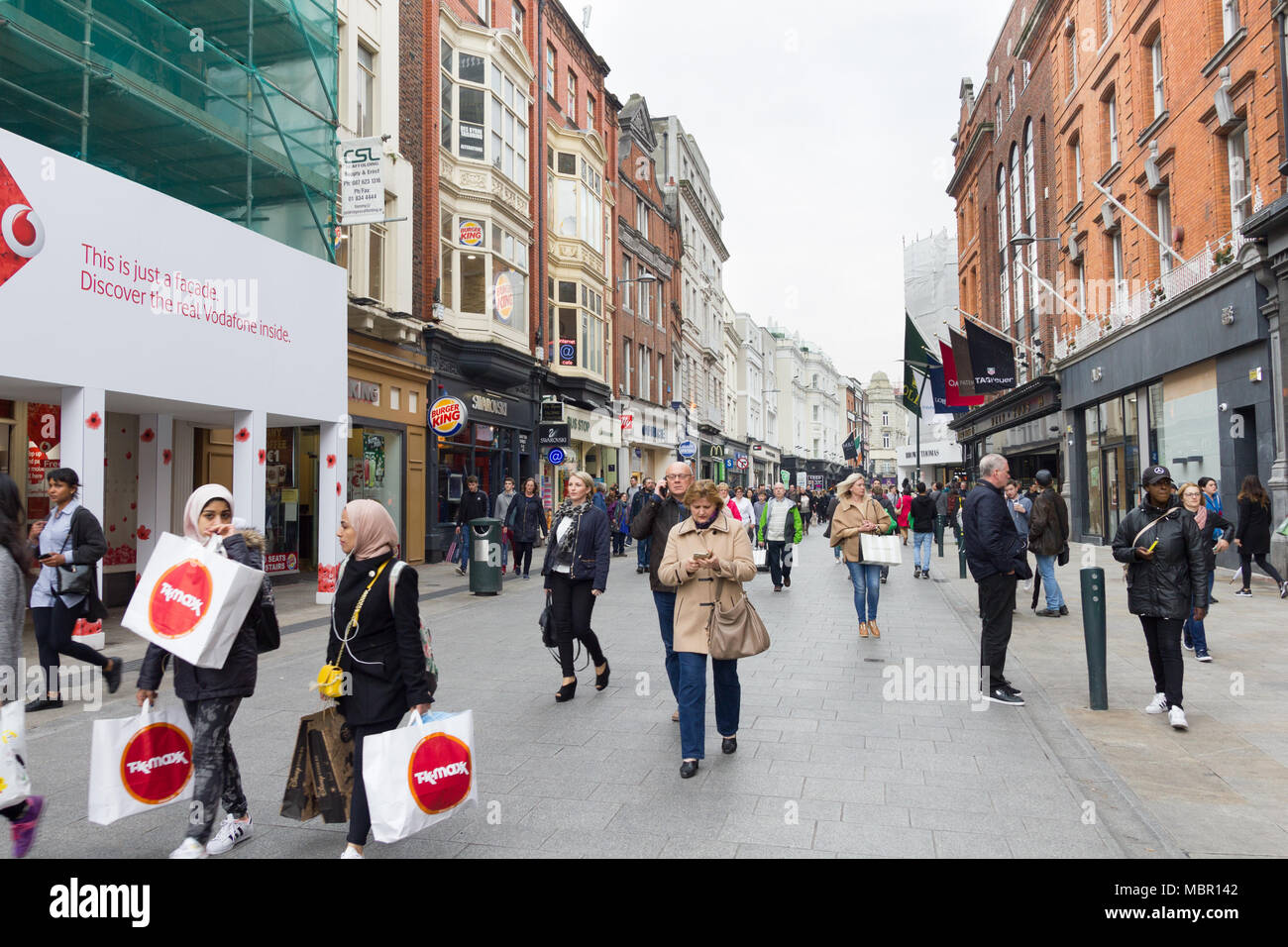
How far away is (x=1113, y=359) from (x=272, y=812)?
21932mm

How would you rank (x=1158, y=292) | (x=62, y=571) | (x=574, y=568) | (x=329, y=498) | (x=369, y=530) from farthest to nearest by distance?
(x=1158, y=292) < (x=329, y=498) < (x=574, y=568) < (x=62, y=571) < (x=369, y=530)

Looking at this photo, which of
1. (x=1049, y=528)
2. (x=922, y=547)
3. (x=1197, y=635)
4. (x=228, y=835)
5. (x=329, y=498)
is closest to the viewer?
(x=228, y=835)

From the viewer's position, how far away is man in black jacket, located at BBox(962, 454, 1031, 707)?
22.0ft

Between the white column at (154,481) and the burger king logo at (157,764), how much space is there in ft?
29.2

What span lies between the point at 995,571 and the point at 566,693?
140 inches

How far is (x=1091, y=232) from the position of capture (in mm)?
23359

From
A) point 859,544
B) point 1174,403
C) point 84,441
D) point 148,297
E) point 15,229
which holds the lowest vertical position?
point 859,544

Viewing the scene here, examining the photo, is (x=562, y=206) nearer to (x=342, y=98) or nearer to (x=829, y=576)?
(x=342, y=98)

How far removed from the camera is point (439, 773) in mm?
3383

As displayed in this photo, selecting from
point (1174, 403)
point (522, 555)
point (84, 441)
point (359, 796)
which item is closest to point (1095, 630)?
point (359, 796)

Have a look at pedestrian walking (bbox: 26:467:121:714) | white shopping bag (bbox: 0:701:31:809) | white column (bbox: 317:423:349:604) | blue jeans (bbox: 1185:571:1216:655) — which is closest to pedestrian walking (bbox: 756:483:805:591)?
→ blue jeans (bbox: 1185:571:1216:655)

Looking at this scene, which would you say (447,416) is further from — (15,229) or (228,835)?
(228,835)

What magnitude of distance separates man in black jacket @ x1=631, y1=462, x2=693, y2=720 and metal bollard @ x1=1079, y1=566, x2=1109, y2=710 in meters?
3.02

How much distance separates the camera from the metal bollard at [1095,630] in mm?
6277
